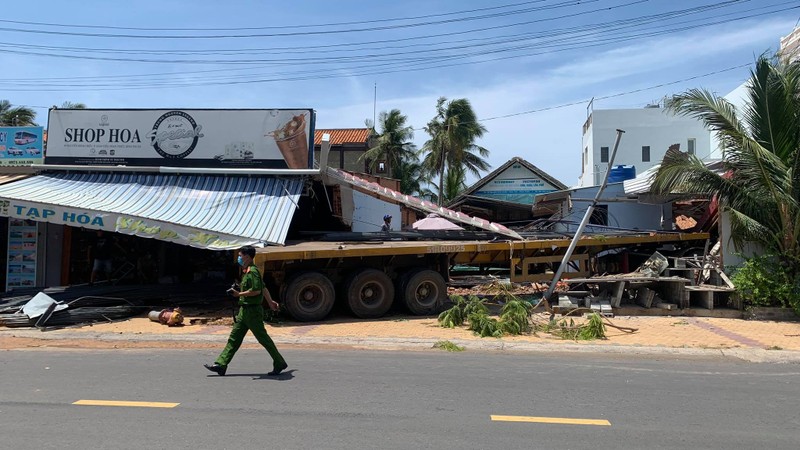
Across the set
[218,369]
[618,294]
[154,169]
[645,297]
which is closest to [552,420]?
[218,369]

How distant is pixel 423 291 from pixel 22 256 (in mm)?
10242

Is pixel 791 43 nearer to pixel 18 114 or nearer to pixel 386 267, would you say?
pixel 386 267

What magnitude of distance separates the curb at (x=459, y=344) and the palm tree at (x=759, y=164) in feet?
14.1

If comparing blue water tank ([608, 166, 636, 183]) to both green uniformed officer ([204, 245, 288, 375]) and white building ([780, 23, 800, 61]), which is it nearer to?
white building ([780, 23, 800, 61])

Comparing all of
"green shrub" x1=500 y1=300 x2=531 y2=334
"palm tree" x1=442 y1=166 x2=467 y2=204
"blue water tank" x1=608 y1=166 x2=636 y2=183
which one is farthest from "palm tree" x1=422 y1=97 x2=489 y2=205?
"green shrub" x1=500 y1=300 x2=531 y2=334

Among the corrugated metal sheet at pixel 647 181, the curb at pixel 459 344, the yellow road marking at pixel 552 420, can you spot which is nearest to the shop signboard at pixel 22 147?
the curb at pixel 459 344

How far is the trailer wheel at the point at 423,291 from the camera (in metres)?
13.2

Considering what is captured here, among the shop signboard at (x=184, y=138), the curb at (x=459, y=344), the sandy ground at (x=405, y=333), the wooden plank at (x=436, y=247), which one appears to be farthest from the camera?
the shop signboard at (x=184, y=138)

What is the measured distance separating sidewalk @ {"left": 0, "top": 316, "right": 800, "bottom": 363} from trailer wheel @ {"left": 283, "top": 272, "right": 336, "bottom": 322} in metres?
0.22

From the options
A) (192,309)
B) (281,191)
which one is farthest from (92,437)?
(281,191)

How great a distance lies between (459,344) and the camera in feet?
33.7

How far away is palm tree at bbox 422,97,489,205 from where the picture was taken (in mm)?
38031

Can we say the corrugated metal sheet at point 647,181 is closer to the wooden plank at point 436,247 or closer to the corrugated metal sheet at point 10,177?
the wooden plank at point 436,247

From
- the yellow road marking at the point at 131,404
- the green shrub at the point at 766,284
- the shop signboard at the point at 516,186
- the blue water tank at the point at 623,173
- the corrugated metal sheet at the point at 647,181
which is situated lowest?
the yellow road marking at the point at 131,404
